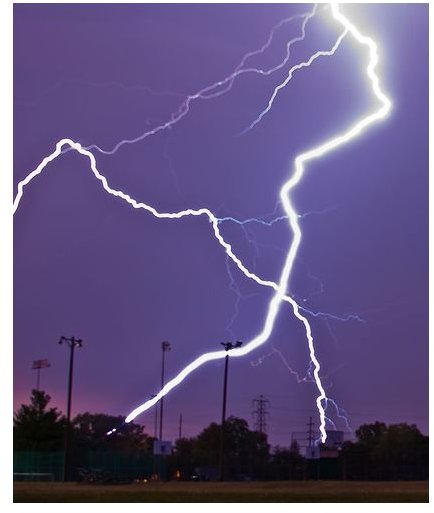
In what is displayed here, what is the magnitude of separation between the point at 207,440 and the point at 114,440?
3752 mm

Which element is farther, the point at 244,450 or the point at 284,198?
the point at 244,450

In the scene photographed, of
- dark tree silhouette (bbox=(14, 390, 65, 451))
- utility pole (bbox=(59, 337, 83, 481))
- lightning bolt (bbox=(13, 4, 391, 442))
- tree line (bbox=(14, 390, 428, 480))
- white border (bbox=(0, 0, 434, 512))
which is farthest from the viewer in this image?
dark tree silhouette (bbox=(14, 390, 65, 451))

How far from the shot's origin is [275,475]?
2148cm

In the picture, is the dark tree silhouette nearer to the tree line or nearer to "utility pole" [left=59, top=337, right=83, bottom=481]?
the tree line

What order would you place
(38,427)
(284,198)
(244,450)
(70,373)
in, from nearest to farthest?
(284,198), (70,373), (244,450), (38,427)

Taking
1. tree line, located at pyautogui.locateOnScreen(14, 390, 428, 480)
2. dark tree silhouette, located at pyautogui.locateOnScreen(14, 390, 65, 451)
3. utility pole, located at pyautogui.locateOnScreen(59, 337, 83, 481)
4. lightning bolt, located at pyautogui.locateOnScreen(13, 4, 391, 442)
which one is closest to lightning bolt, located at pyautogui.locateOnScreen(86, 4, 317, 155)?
lightning bolt, located at pyautogui.locateOnScreen(13, 4, 391, 442)

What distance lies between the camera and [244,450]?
23812 mm

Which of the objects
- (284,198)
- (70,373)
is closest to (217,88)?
(284,198)

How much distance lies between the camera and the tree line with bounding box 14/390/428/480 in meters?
20.8
